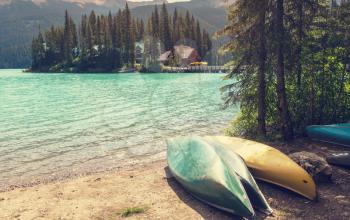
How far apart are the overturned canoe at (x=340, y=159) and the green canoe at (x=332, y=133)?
275 cm

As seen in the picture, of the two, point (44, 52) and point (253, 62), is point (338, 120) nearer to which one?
point (253, 62)

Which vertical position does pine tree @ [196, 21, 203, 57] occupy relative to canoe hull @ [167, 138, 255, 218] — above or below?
above

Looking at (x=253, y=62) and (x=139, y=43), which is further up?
(x=139, y=43)

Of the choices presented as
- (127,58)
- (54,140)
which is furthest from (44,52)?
(54,140)

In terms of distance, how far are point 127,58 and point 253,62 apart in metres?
113

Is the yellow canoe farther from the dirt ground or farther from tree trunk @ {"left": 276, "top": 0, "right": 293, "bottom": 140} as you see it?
tree trunk @ {"left": 276, "top": 0, "right": 293, "bottom": 140}

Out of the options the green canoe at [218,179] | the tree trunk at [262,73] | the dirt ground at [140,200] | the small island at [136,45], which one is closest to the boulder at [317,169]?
the dirt ground at [140,200]

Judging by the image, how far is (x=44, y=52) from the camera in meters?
151

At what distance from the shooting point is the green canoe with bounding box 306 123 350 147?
1471cm

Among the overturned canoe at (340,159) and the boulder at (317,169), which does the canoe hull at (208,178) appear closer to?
the boulder at (317,169)

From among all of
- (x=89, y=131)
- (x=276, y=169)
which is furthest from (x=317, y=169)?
(x=89, y=131)

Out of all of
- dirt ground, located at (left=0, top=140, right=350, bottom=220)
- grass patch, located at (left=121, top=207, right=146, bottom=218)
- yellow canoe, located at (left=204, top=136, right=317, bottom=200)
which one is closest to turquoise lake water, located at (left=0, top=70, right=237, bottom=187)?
dirt ground, located at (left=0, top=140, right=350, bottom=220)

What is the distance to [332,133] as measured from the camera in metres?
15.1

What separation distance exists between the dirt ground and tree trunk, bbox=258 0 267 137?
4818mm
